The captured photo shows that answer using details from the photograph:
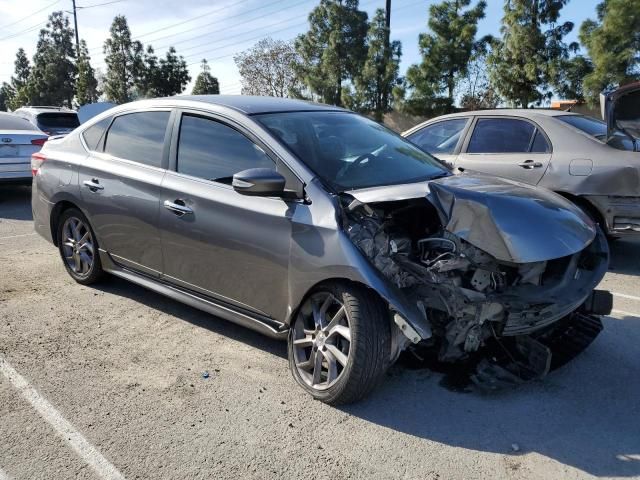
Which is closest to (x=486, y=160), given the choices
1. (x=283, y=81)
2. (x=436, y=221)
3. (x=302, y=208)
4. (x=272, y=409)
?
(x=436, y=221)

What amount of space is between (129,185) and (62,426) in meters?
1.90

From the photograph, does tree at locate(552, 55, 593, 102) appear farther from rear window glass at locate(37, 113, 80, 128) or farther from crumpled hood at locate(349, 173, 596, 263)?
crumpled hood at locate(349, 173, 596, 263)

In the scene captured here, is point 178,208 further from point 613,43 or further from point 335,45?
point 335,45

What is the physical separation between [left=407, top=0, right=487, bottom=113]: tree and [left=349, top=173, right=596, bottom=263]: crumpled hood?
18.8 m

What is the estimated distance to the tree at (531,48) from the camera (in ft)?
58.4

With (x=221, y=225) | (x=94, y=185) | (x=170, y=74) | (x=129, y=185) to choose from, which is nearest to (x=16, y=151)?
(x=94, y=185)

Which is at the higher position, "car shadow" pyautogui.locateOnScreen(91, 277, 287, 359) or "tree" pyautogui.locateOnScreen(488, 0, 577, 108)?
"tree" pyautogui.locateOnScreen(488, 0, 577, 108)

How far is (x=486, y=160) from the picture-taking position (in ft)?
20.5

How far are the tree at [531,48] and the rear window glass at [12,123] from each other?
15082 mm

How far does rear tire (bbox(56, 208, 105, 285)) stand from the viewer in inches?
190

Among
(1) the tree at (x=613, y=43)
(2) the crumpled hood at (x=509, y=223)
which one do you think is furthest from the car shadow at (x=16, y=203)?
(1) the tree at (x=613, y=43)

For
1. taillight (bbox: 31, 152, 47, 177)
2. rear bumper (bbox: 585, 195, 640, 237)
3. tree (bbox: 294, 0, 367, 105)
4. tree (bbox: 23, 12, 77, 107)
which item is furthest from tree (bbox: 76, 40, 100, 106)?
rear bumper (bbox: 585, 195, 640, 237)

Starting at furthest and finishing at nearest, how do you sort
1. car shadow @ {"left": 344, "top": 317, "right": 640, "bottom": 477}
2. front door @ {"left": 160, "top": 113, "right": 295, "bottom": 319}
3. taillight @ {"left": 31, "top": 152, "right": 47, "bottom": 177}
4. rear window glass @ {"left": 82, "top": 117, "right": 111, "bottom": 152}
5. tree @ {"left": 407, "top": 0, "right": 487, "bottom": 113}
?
tree @ {"left": 407, "top": 0, "right": 487, "bottom": 113} < taillight @ {"left": 31, "top": 152, "right": 47, "bottom": 177} < rear window glass @ {"left": 82, "top": 117, "right": 111, "bottom": 152} < front door @ {"left": 160, "top": 113, "right": 295, "bottom": 319} < car shadow @ {"left": 344, "top": 317, "right": 640, "bottom": 477}

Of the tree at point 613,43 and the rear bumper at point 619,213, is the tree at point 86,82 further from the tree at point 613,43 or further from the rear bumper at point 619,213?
the rear bumper at point 619,213
